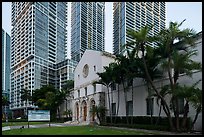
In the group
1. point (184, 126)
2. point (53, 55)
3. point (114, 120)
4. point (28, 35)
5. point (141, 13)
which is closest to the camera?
point (184, 126)

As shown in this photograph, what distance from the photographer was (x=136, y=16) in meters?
38.7

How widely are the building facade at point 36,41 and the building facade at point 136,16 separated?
59794mm

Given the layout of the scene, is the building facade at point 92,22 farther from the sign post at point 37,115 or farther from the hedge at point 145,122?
the sign post at point 37,115

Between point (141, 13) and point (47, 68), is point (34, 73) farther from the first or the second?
point (141, 13)

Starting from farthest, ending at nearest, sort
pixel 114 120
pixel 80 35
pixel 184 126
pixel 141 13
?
pixel 80 35 → pixel 141 13 → pixel 114 120 → pixel 184 126

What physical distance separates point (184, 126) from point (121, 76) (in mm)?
9668

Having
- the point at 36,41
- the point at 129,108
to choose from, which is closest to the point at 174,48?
the point at 129,108

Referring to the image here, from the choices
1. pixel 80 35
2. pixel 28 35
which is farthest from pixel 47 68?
pixel 80 35

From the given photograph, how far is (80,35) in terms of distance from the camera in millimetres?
78812

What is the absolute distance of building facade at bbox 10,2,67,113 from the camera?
98.4m

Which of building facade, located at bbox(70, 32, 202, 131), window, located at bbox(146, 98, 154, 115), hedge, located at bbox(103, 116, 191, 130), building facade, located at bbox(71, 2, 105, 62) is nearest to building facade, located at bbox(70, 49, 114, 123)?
building facade, located at bbox(70, 32, 202, 131)

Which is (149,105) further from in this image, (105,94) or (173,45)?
(105,94)

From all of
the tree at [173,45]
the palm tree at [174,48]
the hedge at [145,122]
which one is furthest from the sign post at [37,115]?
the palm tree at [174,48]

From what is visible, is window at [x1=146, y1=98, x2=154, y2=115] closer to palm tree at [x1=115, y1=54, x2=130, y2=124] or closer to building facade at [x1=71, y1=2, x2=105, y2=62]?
palm tree at [x1=115, y1=54, x2=130, y2=124]
